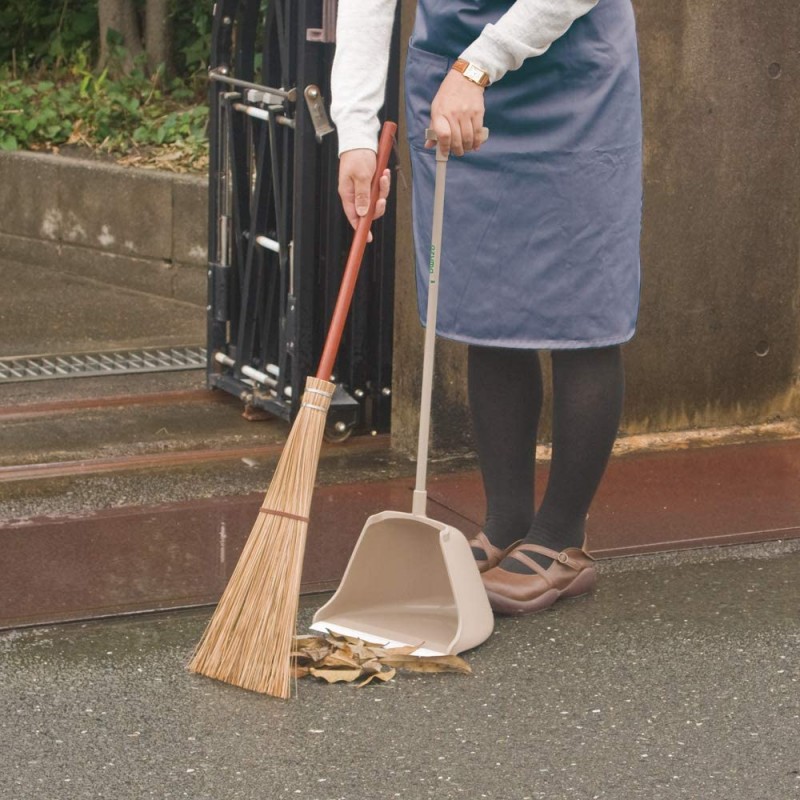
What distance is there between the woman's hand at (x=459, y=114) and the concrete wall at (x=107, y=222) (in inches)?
166

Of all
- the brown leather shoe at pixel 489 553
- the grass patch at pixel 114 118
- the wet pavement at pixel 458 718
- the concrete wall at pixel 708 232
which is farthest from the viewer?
the grass patch at pixel 114 118

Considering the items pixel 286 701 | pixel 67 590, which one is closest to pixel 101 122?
pixel 67 590

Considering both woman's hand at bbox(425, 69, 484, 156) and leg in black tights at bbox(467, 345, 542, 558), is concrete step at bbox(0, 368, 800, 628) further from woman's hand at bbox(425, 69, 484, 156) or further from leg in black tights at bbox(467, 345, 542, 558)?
woman's hand at bbox(425, 69, 484, 156)

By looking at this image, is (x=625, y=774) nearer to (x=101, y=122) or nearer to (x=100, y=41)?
(x=101, y=122)

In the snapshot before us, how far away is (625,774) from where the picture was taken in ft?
8.61

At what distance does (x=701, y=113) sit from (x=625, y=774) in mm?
2439

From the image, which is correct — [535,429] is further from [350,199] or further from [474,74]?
[474,74]

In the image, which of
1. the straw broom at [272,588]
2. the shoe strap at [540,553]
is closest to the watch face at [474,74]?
the straw broom at [272,588]

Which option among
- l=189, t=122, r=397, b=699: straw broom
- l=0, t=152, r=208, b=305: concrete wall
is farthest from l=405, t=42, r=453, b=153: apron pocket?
l=0, t=152, r=208, b=305: concrete wall

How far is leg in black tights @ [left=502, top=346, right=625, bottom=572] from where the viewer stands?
330cm

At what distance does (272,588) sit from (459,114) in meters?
0.93

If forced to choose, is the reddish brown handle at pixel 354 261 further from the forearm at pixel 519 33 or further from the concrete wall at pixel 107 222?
the concrete wall at pixel 107 222

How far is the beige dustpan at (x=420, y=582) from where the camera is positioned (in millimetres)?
3076

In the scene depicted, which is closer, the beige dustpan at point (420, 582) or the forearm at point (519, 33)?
the forearm at point (519, 33)
